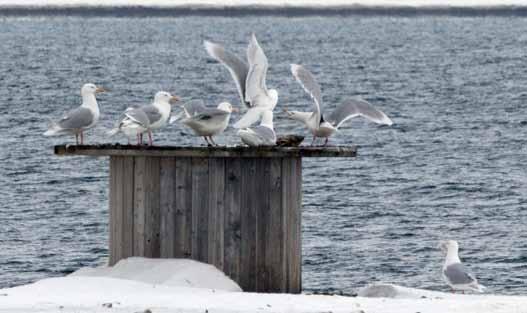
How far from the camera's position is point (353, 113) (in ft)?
49.1

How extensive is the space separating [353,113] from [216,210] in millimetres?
2081

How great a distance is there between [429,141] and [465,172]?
745 centimetres

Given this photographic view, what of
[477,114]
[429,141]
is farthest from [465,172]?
[477,114]

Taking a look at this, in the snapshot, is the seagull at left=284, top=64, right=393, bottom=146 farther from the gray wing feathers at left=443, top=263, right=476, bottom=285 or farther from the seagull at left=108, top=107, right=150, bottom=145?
the gray wing feathers at left=443, top=263, right=476, bottom=285

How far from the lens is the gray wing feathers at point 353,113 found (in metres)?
14.9

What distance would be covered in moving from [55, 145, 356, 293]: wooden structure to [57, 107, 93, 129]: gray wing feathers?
1282 mm

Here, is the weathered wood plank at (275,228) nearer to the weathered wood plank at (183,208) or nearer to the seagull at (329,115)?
the weathered wood plank at (183,208)

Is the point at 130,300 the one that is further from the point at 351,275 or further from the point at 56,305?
the point at 351,275

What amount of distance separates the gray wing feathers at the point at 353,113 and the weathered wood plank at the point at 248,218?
5.03 feet

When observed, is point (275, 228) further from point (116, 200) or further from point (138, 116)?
point (138, 116)

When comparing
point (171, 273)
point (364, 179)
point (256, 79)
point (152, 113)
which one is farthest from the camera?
point (364, 179)

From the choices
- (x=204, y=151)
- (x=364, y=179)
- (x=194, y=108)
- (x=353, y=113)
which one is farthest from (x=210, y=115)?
(x=364, y=179)

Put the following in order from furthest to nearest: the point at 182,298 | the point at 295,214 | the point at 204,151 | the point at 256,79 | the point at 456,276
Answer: the point at 456,276 < the point at 256,79 < the point at 295,214 < the point at 204,151 < the point at 182,298

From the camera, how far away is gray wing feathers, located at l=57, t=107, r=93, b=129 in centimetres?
1498
